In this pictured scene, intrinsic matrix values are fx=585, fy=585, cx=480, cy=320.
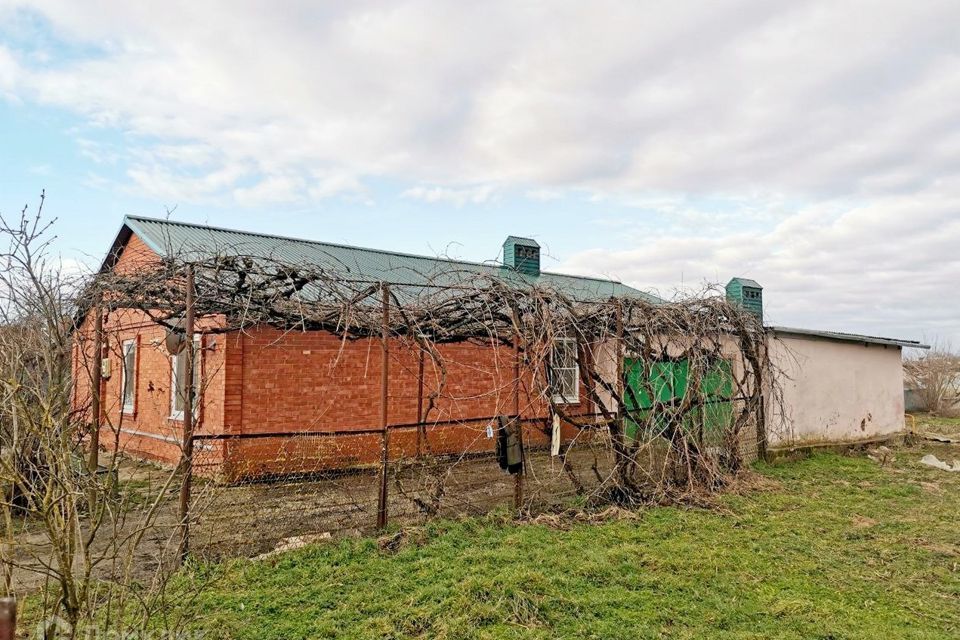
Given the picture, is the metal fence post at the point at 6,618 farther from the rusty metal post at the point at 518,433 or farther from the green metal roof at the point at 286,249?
the green metal roof at the point at 286,249

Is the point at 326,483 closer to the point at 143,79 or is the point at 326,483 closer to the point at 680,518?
the point at 680,518

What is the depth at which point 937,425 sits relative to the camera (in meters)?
17.8

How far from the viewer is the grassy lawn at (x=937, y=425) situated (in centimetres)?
1590

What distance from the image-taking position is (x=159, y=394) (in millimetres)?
10320

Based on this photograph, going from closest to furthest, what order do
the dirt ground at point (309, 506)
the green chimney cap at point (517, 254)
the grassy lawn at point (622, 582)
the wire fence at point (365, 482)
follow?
1. the grassy lawn at point (622, 582)
2. the dirt ground at point (309, 506)
3. the wire fence at point (365, 482)
4. the green chimney cap at point (517, 254)

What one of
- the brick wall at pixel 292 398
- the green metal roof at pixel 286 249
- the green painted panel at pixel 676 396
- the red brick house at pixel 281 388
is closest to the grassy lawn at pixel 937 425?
the green painted panel at pixel 676 396

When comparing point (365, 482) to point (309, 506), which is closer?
point (309, 506)

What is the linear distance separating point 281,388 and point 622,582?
6203 mm

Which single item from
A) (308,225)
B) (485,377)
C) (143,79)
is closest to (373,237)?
(308,225)

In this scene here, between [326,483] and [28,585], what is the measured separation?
3.90 m

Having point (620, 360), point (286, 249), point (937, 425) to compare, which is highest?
point (286, 249)

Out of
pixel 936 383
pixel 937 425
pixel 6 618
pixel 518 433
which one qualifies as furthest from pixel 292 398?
pixel 936 383

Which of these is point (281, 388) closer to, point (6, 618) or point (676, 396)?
point (676, 396)

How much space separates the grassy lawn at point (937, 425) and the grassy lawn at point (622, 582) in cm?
1162
